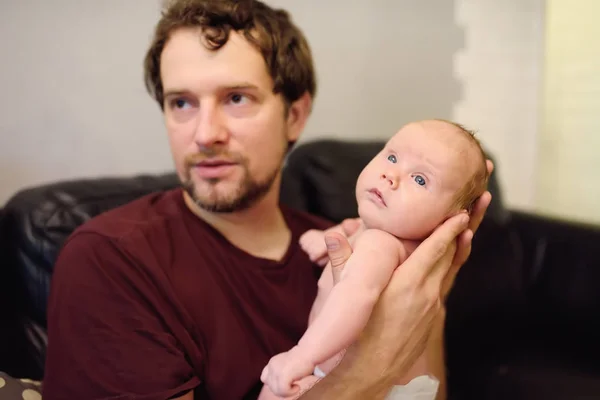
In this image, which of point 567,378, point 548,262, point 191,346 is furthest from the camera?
point 548,262

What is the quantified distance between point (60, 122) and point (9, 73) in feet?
0.63

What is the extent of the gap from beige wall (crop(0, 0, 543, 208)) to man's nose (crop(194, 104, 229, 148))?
66cm

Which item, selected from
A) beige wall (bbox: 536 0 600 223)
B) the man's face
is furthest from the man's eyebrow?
beige wall (bbox: 536 0 600 223)

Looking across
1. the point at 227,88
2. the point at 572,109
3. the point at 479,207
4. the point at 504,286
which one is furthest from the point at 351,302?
the point at 572,109

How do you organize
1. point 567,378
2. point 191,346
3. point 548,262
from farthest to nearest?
point 548,262 → point 567,378 → point 191,346

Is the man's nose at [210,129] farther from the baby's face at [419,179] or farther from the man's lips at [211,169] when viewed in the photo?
the baby's face at [419,179]

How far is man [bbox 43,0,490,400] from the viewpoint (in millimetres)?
855

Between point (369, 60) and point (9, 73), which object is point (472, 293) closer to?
point (369, 60)

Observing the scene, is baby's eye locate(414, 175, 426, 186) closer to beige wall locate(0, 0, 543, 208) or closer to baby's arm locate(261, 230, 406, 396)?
baby's arm locate(261, 230, 406, 396)

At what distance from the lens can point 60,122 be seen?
61.8 inches

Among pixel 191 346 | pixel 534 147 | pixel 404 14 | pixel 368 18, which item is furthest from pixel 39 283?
pixel 534 147

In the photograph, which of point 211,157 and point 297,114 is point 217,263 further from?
point 297,114

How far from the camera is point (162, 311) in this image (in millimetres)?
917

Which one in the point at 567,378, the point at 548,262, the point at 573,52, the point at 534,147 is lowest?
the point at 567,378
